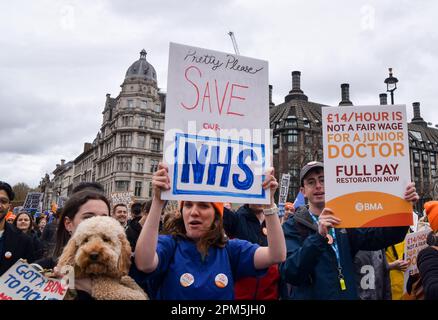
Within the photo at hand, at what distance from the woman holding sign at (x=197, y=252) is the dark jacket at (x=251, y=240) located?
634mm

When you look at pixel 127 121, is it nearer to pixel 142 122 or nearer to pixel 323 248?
pixel 142 122

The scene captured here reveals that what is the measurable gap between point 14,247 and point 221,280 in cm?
267

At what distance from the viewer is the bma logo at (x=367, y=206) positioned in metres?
3.01

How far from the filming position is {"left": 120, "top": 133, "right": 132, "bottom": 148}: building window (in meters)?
62.9

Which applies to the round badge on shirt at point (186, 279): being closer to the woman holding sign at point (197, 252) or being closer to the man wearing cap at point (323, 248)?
the woman holding sign at point (197, 252)

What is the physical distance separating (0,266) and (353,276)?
3.45 meters

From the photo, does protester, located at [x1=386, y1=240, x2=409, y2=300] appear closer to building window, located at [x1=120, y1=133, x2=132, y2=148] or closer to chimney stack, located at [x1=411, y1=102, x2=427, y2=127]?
building window, located at [x1=120, y1=133, x2=132, y2=148]

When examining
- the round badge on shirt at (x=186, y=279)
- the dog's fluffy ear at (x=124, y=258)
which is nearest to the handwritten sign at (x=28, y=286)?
the dog's fluffy ear at (x=124, y=258)

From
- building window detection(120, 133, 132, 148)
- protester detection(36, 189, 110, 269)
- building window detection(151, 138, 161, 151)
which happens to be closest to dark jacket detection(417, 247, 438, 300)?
protester detection(36, 189, 110, 269)

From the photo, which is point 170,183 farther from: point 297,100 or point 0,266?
point 297,100

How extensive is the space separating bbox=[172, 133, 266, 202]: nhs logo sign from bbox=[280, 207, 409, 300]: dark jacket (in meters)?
0.59

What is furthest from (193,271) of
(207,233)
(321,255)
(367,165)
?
(367,165)
